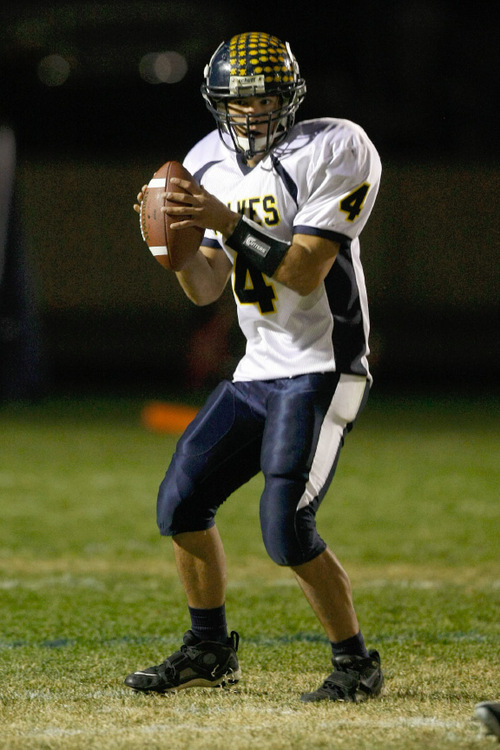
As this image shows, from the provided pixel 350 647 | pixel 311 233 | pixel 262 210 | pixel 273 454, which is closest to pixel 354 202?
pixel 311 233

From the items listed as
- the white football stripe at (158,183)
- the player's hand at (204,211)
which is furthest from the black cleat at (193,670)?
the white football stripe at (158,183)

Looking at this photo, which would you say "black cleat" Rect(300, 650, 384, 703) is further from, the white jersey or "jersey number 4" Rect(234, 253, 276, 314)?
"jersey number 4" Rect(234, 253, 276, 314)

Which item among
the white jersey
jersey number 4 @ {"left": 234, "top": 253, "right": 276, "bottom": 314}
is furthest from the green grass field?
jersey number 4 @ {"left": 234, "top": 253, "right": 276, "bottom": 314}

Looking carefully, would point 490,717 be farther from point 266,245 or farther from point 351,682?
point 266,245

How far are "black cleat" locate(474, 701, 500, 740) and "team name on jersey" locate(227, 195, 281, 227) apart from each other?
4.50 feet

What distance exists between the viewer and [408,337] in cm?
1452

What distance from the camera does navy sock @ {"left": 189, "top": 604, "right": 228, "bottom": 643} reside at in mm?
3174

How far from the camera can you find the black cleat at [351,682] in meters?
2.92

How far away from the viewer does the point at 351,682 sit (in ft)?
9.64

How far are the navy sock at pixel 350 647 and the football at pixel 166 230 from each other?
1.12 m

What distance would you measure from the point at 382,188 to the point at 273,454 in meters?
11.8

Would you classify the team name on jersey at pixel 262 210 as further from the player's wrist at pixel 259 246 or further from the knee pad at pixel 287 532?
the knee pad at pixel 287 532

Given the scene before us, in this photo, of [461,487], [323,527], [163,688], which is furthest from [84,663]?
[461,487]

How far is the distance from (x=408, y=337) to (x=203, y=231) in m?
11.6
